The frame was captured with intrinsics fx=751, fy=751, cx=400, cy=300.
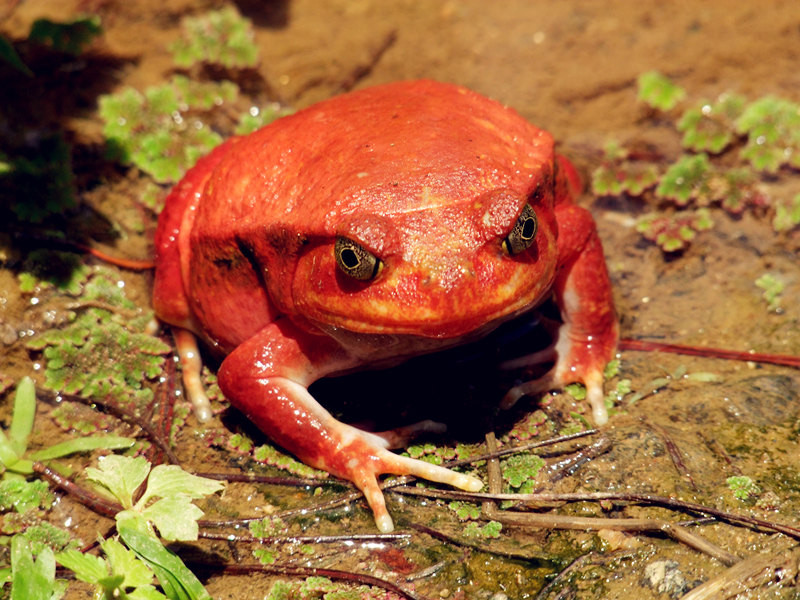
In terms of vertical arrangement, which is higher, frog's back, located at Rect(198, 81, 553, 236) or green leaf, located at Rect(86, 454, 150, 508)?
frog's back, located at Rect(198, 81, 553, 236)

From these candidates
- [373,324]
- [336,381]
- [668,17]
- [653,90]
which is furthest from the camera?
[668,17]

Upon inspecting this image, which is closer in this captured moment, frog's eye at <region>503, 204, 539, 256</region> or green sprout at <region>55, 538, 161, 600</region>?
green sprout at <region>55, 538, 161, 600</region>

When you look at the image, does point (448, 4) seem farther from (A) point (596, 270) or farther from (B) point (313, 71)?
(A) point (596, 270)

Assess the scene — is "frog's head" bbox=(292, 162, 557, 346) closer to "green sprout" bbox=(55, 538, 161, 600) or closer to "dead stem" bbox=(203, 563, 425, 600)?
"dead stem" bbox=(203, 563, 425, 600)

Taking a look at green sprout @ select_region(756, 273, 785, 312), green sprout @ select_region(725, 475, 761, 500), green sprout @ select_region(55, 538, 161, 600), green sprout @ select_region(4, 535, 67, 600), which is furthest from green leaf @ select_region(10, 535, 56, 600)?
green sprout @ select_region(756, 273, 785, 312)

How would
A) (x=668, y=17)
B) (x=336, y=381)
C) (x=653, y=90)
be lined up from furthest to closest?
(x=668, y=17)
(x=653, y=90)
(x=336, y=381)

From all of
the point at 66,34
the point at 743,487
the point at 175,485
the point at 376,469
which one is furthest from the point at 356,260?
the point at 66,34

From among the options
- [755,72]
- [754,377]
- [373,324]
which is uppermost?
[373,324]

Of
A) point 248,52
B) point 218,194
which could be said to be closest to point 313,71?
point 248,52
